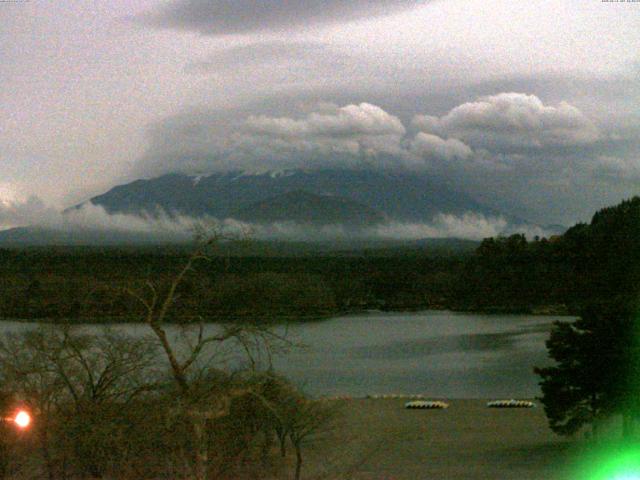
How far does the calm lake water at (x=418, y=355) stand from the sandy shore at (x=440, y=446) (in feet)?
11.2

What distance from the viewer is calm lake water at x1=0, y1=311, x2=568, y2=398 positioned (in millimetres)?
42031

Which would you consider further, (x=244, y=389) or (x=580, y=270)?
(x=580, y=270)

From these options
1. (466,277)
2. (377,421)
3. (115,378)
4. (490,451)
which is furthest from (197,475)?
(466,277)

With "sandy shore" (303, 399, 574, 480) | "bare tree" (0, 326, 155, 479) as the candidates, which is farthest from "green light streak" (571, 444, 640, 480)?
"bare tree" (0, 326, 155, 479)

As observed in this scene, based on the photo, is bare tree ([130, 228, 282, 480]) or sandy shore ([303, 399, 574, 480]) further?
sandy shore ([303, 399, 574, 480])

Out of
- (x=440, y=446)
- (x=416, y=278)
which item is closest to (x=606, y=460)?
(x=440, y=446)

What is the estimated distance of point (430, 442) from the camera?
24609 millimetres

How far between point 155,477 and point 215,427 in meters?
1.04

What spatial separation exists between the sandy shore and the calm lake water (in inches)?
135

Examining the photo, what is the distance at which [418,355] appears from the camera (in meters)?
55.6

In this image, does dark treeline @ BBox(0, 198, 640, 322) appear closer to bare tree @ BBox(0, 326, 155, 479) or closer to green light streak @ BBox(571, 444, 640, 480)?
green light streak @ BBox(571, 444, 640, 480)

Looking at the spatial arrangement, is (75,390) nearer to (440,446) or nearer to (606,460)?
(606,460)

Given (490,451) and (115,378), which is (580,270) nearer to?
(490,451)

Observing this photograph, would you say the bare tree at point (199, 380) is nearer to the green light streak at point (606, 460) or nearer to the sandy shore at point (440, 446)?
the sandy shore at point (440, 446)
